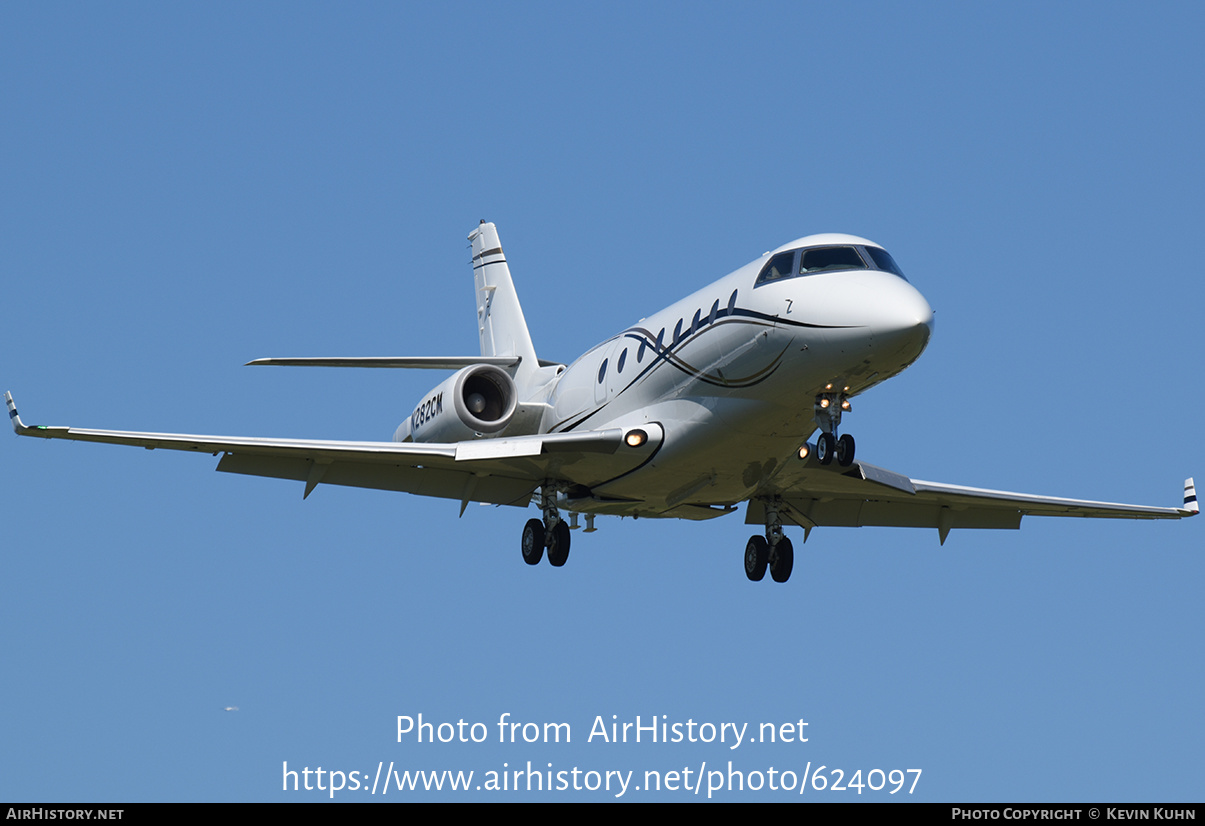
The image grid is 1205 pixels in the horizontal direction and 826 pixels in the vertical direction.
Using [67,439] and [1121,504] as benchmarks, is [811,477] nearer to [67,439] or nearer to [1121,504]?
[1121,504]

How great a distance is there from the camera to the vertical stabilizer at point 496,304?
28.9 m

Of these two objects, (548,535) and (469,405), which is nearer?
(548,535)

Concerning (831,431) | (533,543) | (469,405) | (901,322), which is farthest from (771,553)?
(901,322)

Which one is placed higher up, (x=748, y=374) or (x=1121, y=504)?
(x=748, y=374)

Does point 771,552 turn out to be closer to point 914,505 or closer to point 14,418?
point 914,505

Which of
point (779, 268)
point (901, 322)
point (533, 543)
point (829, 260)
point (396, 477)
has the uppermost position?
point (829, 260)

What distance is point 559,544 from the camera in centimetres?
2305

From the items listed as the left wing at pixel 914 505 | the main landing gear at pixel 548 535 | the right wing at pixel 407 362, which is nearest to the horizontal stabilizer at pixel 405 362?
the right wing at pixel 407 362

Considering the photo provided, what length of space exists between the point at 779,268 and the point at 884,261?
1.27m

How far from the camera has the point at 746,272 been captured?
19.7m
